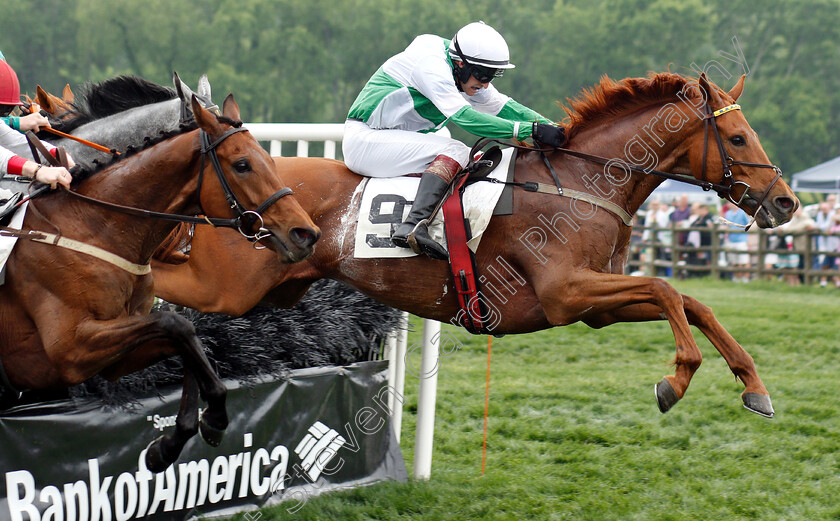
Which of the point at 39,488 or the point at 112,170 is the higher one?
the point at 112,170

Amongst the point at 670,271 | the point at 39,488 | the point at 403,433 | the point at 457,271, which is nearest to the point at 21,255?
the point at 39,488

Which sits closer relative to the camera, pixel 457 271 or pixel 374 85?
pixel 457 271

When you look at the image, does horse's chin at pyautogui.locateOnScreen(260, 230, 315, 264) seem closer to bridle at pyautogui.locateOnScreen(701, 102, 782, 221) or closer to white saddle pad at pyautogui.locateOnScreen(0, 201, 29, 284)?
white saddle pad at pyautogui.locateOnScreen(0, 201, 29, 284)

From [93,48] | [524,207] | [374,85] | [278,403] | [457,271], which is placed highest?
[93,48]

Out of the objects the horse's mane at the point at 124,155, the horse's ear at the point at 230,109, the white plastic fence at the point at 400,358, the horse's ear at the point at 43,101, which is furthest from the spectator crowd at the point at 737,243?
the horse's mane at the point at 124,155

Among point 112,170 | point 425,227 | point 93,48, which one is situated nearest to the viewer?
point 112,170

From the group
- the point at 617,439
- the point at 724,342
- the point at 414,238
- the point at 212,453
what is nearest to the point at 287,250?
the point at 414,238

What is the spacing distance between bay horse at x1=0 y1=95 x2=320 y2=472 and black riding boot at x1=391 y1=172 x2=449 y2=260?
104cm

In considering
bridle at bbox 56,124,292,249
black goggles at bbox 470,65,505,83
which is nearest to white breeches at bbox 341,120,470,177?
black goggles at bbox 470,65,505,83

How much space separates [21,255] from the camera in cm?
406

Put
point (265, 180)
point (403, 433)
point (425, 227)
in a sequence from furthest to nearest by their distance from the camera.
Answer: point (403, 433)
point (425, 227)
point (265, 180)

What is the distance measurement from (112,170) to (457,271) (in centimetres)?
185

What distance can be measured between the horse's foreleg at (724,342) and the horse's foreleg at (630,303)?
7cm

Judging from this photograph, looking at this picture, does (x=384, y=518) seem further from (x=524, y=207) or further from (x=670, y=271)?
(x=670, y=271)
